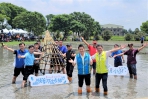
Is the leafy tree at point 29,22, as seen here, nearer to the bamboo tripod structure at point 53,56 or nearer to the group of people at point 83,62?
the bamboo tripod structure at point 53,56

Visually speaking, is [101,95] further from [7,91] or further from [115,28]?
[115,28]

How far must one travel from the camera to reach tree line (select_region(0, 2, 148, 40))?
63312 millimetres

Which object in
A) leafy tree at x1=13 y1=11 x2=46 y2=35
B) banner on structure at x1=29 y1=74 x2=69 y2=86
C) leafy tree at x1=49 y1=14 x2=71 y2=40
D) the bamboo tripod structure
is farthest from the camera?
leafy tree at x1=49 y1=14 x2=71 y2=40

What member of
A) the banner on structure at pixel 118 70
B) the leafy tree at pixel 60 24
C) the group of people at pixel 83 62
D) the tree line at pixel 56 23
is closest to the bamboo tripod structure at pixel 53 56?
the group of people at pixel 83 62

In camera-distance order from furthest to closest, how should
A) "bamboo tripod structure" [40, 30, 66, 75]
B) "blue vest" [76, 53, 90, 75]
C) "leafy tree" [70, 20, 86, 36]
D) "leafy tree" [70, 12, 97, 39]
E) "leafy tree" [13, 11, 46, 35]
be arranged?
"leafy tree" [70, 12, 97, 39] < "leafy tree" [70, 20, 86, 36] < "leafy tree" [13, 11, 46, 35] < "bamboo tripod structure" [40, 30, 66, 75] < "blue vest" [76, 53, 90, 75]

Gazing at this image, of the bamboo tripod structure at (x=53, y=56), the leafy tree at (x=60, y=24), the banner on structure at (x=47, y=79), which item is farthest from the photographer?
the leafy tree at (x=60, y=24)

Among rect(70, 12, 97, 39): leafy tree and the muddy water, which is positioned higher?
rect(70, 12, 97, 39): leafy tree

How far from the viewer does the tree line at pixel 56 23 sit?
208 feet

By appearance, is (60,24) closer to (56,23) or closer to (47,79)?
(56,23)

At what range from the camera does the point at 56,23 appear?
7438 cm

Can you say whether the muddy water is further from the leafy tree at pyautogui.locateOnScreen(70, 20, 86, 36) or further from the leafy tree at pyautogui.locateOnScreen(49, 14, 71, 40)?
the leafy tree at pyautogui.locateOnScreen(49, 14, 71, 40)

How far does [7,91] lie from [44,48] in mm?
4208

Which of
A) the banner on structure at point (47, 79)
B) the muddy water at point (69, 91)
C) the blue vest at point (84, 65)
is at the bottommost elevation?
the muddy water at point (69, 91)

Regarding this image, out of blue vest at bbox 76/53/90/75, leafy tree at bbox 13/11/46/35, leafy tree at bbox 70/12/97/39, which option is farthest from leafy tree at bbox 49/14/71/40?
blue vest at bbox 76/53/90/75
